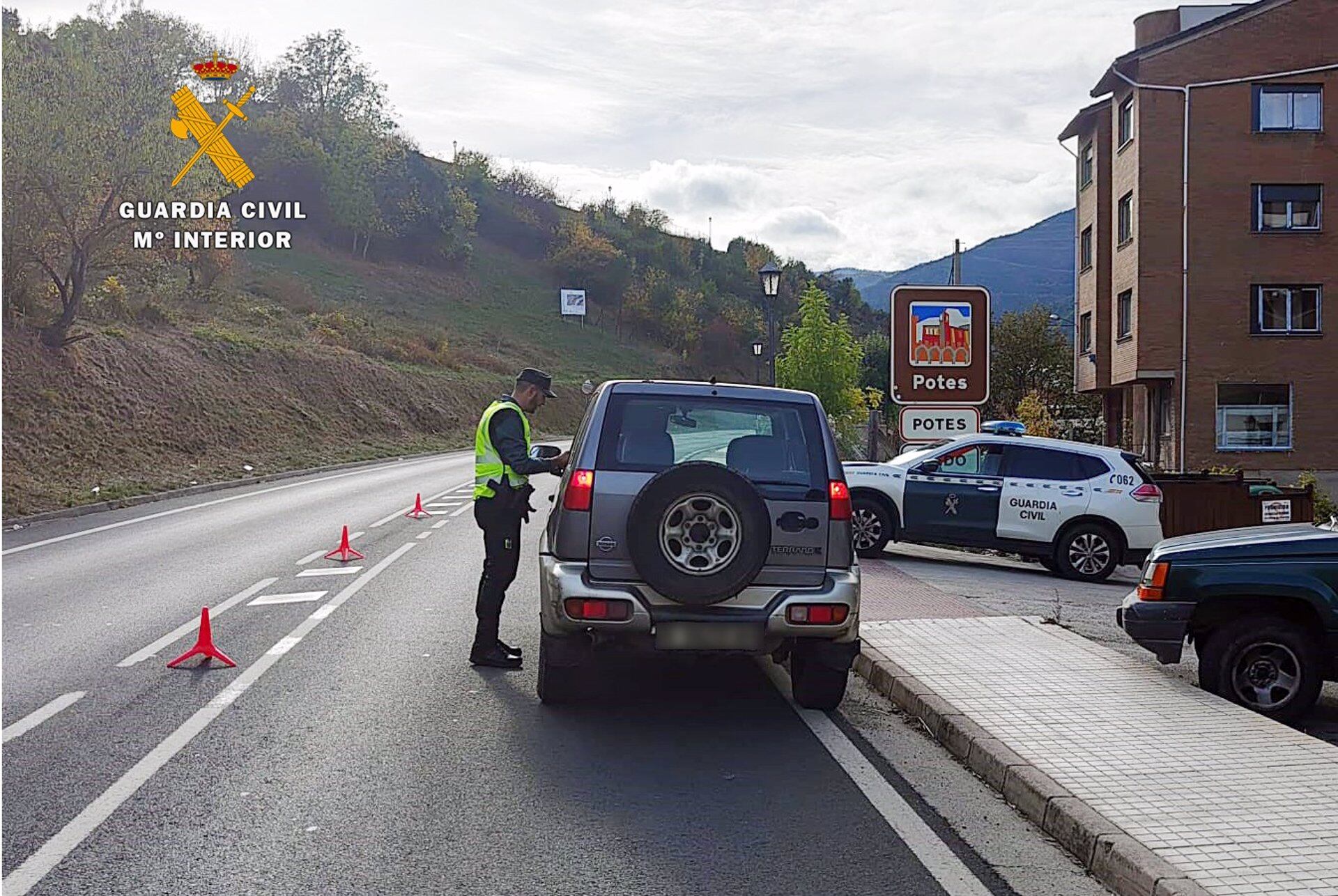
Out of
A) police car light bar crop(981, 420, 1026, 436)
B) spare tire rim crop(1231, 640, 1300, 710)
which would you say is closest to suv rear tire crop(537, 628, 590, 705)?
spare tire rim crop(1231, 640, 1300, 710)

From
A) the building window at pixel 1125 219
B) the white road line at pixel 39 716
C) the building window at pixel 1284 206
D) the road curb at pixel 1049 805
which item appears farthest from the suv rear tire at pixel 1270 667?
the building window at pixel 1125 219

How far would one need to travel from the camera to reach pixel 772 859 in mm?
5160

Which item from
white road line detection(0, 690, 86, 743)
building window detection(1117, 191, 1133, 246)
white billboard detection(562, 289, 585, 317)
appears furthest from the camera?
white billboard detection(562, 289, 585, 317)

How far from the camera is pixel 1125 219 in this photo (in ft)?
116

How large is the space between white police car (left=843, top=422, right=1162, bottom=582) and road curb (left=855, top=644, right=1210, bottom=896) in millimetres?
8479

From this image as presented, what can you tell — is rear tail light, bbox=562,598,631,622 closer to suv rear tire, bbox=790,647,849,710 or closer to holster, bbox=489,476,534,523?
suv rear tire, bbox=790,647,849,710

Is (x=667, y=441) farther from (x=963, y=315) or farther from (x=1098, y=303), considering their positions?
(x=1098, y=303)

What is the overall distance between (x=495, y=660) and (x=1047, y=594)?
7.29 m

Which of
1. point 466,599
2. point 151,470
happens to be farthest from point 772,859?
point 151,470

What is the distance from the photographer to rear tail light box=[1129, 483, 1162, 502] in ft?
52.7

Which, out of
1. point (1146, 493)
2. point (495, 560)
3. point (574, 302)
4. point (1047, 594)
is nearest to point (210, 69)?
point (1146, 493)

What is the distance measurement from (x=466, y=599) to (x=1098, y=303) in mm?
30289

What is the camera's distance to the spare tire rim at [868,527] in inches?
652

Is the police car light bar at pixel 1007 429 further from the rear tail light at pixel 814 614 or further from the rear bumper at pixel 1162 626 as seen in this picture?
the rear tail light at pixel 814 614
